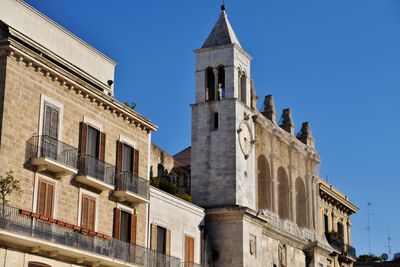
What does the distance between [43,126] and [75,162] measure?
1.90 metres

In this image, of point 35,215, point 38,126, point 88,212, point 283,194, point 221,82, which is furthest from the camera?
point 283,194

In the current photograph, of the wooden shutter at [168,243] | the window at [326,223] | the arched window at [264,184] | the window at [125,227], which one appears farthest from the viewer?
the window at [326,223]

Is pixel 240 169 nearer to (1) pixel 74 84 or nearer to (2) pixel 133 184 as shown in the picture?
(2) pixel 133 184

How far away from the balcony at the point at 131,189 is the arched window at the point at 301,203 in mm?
19439

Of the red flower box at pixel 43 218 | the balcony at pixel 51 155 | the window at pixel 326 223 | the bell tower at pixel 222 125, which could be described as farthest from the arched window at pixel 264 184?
the red flower box at pixel 43 218

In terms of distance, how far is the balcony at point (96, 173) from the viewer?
29.1m

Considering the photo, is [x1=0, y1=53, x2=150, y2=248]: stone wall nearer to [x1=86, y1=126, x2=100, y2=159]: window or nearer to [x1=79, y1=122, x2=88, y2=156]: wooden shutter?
[x1=79, y1=122, x2=88, y2=156]: wooden shutter

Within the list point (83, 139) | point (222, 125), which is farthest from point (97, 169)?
point (222, 125)

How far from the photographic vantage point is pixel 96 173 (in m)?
29.9

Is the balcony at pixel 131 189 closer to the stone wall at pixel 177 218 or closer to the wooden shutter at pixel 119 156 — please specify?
the wooden shutter at pixel 119 156

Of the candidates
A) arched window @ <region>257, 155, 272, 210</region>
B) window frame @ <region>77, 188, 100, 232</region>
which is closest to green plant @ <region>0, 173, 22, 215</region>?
window frame @ <region>77, 188, 100, 232</region>

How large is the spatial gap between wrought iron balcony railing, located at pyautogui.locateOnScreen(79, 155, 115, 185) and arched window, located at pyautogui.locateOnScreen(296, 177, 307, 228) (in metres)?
21.9

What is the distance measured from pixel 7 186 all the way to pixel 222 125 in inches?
721

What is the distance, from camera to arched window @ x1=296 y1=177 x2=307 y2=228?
50594 mm
